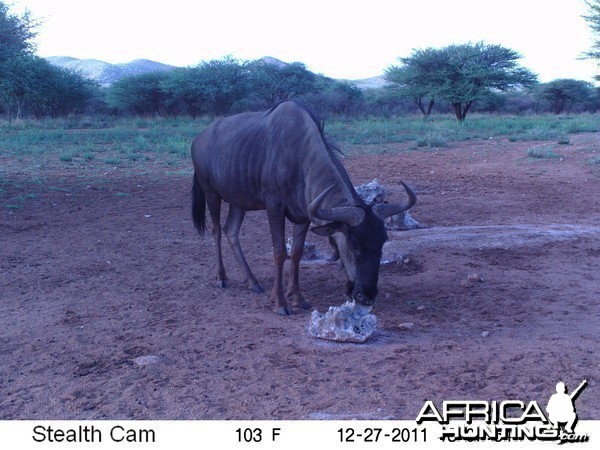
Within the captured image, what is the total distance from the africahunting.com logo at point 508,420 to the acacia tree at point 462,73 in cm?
3352

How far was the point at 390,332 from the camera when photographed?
509 cm

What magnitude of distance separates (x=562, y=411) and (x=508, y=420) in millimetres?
302

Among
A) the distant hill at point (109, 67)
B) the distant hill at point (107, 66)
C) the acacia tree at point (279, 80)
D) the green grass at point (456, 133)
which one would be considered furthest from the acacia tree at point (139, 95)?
the distant hill at point (107, 66)

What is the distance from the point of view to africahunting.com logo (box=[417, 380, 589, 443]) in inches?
116

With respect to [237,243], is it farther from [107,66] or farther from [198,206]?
[107,66]

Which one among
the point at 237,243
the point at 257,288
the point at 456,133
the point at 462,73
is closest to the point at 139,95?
the point at 462,73

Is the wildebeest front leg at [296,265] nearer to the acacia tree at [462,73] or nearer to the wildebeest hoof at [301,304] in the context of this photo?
the wildebeest hoof at [301,304]

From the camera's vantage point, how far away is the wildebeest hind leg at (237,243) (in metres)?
6.51

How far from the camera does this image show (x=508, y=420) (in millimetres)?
3098

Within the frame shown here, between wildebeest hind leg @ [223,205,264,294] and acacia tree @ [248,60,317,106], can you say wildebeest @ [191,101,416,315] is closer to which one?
wildebeest hind leg @ [223,205,264,294]

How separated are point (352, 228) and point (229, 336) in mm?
1257

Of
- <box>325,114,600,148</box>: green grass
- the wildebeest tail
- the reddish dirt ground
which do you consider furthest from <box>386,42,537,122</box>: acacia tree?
the wildebeest tail

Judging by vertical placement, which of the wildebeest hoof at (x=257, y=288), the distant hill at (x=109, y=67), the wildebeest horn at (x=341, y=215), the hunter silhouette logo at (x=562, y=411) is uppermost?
the distant hill at (x=109, y=67)

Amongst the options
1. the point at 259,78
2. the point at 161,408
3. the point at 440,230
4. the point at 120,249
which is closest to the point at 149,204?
the point at 120,249
